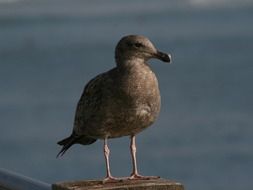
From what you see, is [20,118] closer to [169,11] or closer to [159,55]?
[159,55]

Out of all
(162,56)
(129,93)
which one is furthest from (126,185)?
(162,56)

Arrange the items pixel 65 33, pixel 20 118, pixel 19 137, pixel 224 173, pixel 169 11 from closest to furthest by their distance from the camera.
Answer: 1. pixel 224 173
2. pixel 19 137
3. pixel 20 118
4. pixel 65 33
5. pixel 169 11

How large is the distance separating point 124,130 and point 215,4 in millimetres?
88875

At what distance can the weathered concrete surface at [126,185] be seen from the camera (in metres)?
5.56

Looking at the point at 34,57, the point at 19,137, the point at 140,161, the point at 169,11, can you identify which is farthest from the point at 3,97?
the point at 169,11

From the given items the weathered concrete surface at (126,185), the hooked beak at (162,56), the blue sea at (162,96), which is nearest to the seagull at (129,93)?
the hooked beak at (162,56)

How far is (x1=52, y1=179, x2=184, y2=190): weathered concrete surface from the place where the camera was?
5559 mm

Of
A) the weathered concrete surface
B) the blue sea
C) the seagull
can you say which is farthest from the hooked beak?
the blue sea

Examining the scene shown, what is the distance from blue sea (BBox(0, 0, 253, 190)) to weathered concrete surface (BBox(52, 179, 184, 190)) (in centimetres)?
1388

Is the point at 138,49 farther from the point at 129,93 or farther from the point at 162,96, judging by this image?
the point at 162,96

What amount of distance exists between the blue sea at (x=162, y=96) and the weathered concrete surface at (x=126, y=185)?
13.9 m

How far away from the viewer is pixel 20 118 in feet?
95.0

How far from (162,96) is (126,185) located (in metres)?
27.6

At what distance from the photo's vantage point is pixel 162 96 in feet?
109
